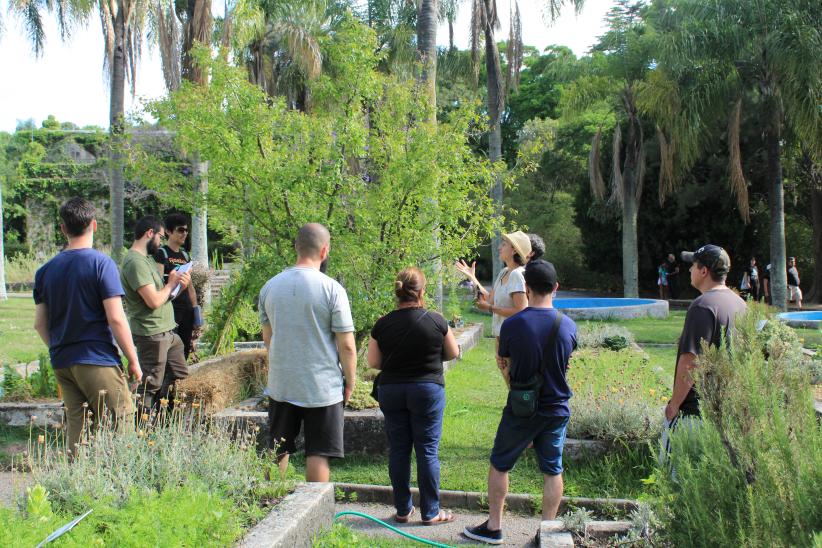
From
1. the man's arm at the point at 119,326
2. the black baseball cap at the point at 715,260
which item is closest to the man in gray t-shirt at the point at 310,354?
the man's arm at the point at 119,326

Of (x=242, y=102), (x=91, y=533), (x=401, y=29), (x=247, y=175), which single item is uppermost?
(x=401, y=29)

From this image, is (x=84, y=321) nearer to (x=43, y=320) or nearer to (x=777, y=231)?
(x=43, y=320)

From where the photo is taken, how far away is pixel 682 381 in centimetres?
420

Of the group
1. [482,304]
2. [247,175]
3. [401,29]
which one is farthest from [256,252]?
[401,29]

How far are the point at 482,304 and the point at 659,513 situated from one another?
3.08 m

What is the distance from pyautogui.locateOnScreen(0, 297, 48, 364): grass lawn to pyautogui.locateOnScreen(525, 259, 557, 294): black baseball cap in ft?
28.2

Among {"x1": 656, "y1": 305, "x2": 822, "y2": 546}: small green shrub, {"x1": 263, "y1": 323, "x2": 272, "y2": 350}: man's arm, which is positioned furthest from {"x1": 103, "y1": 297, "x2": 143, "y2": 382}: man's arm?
{"x1": 656, "y1": 305, "x2": 822, "y2": 546}: small green shrub

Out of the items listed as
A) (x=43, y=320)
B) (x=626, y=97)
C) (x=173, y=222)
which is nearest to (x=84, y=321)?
(x=43, y=320)

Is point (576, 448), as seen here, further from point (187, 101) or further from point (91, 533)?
point (187, 101)

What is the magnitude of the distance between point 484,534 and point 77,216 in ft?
10.3

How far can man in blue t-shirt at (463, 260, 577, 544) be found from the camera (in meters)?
4.37

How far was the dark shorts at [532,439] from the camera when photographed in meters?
4.41

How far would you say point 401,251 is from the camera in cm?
765

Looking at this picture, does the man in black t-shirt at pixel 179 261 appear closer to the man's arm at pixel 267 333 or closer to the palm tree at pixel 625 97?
the man's arm at pixel 267 333
